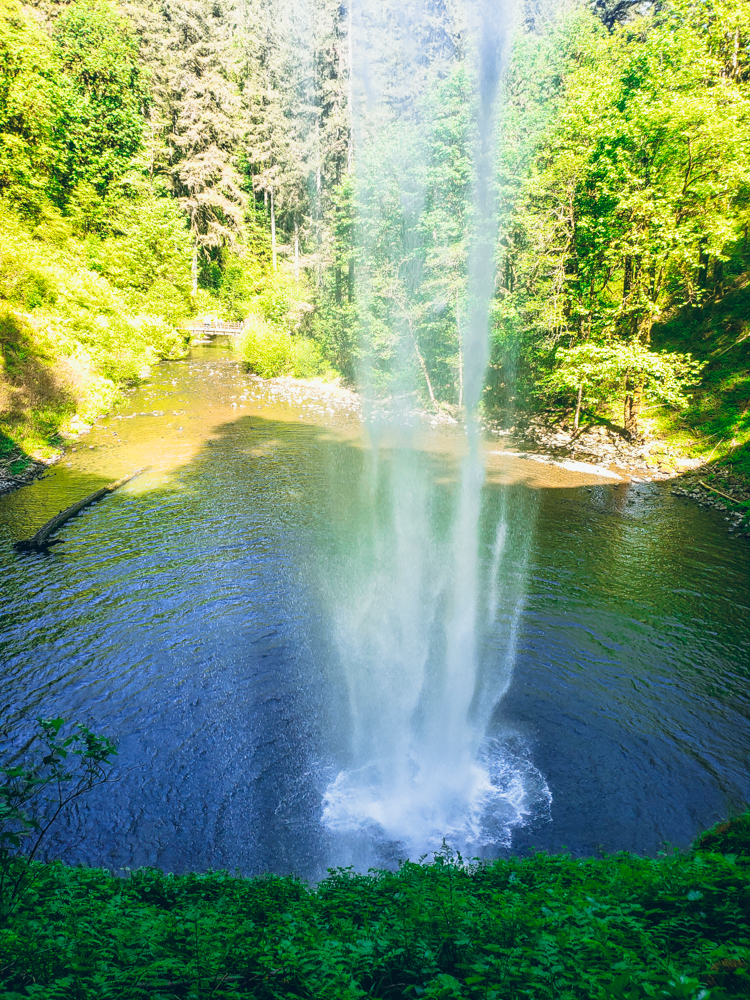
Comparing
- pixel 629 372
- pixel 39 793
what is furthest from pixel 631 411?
pixel 39 793

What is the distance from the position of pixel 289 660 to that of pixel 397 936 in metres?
7.67

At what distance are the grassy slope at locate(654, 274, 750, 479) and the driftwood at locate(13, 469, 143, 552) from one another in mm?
22455

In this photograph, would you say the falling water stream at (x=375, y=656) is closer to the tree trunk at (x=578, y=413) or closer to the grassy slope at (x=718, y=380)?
the grassy slope at (x=718, y=380)

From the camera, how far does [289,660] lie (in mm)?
11836

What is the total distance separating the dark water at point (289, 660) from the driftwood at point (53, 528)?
34 centimetres

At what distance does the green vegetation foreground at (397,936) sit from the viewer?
11.7ft

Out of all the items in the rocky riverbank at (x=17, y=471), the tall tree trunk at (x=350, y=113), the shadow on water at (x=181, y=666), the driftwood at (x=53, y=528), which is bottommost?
the shadow on water at (x=181, y=666)

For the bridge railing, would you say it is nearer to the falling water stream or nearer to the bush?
the bush

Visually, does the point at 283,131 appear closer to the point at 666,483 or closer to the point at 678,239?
the point at 678,239

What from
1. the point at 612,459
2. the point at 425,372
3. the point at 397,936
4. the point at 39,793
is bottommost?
the point at 39,793

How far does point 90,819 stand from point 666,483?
67.7 ft

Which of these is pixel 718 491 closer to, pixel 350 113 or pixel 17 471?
pixel 17 471

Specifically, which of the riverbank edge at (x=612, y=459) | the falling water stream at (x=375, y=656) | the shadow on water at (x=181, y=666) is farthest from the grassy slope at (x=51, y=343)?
the shadow on water at (x=181, y=666)

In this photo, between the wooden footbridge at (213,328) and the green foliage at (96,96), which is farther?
the wooden footbridge at (213,328)
